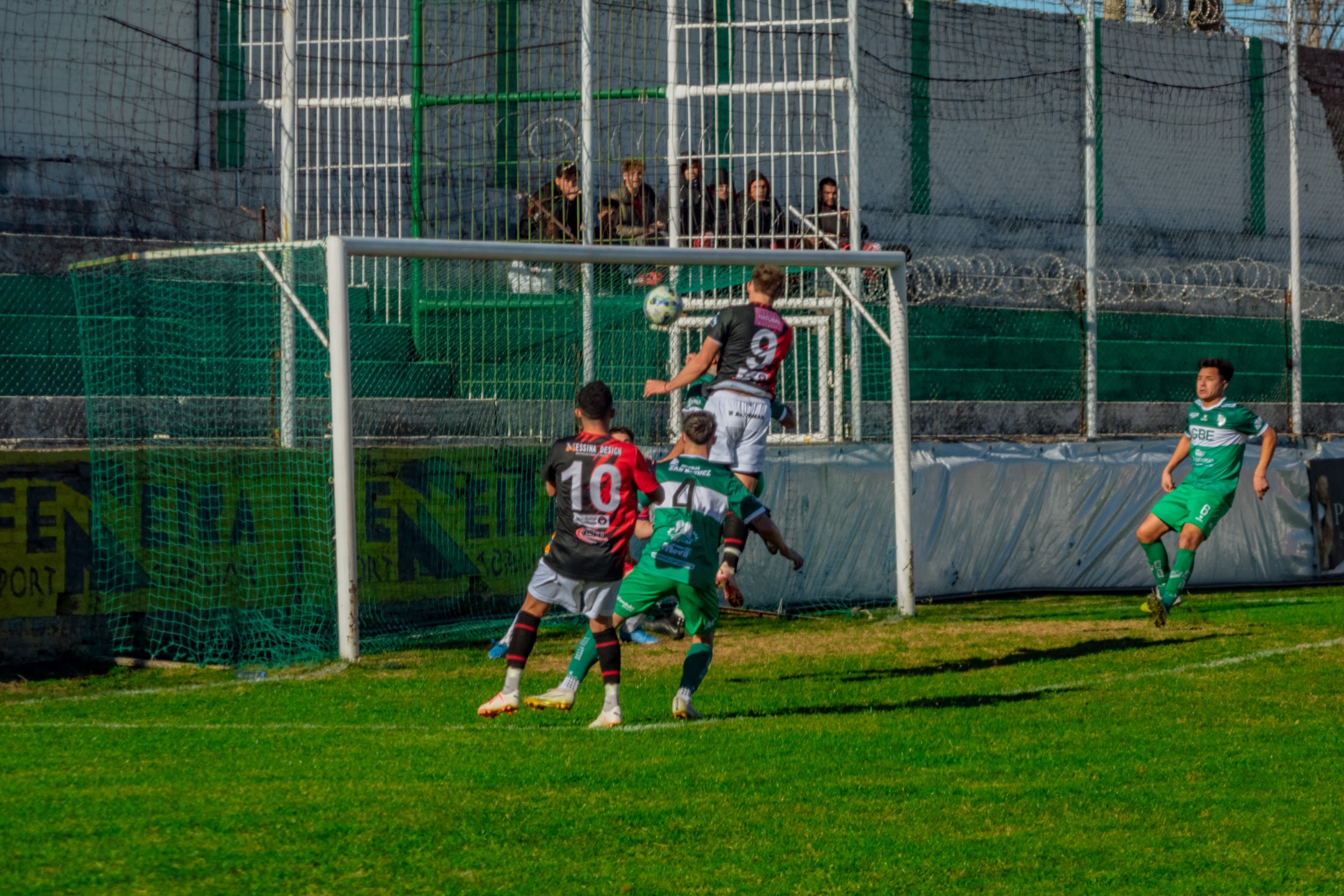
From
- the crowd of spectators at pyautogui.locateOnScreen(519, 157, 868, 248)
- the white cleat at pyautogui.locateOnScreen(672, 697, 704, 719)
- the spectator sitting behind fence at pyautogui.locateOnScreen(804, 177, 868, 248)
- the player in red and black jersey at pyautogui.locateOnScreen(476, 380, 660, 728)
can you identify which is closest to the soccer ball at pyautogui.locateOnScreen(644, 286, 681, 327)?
the crowd of spectators at pyautogui.locateOnScreen(519, 157, 868, 248)

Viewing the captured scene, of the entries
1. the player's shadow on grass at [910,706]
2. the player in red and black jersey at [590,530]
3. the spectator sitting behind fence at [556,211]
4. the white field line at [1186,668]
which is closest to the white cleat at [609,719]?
the player in red and black jersey at [590,530]

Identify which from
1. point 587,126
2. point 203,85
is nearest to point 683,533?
point 587,126

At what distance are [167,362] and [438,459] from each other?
2.13 metres

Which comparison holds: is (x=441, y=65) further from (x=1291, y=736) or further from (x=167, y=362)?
(x=1291, y=736)

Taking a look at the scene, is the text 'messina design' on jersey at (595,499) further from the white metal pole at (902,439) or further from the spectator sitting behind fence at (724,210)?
the spectator sitting behind fence at (724,210)

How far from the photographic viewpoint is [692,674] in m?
8.17

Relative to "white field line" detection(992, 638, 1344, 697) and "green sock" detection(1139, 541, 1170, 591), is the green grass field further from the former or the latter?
"green sock" detection(1139, 541, 1170, 591)

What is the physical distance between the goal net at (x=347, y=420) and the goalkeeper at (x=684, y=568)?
2.93 meters

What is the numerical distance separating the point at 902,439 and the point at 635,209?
3.46 metres

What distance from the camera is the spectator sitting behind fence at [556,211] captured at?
1452cm

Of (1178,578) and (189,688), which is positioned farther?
(1178,578)

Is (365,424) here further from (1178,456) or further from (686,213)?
(1178,456)

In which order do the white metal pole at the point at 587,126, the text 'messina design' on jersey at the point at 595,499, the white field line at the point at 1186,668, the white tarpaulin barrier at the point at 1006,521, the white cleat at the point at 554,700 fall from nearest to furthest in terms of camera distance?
1. the white cleat at the point at 554,700
2. the text 'messina design' on jersey at the point at 595,499
3. the white field line at the point at 1186,668
4. the white metal pole at the point at 587,126
5. the white tarpaulin barrier at the point at 1006,521

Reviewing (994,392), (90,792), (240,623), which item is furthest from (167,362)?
(994,392)
